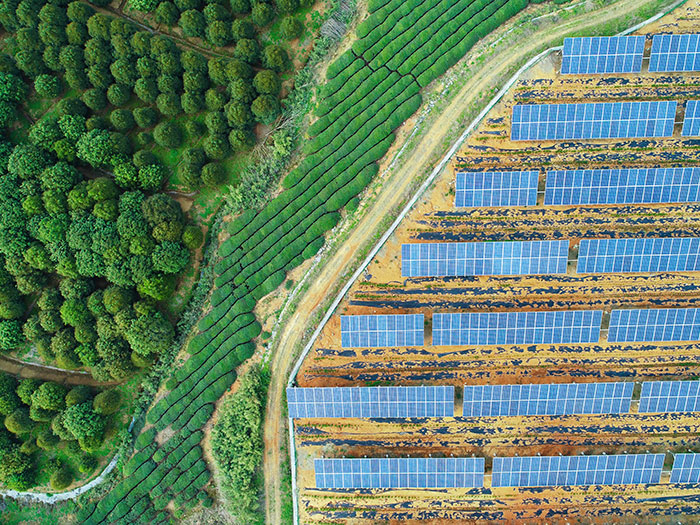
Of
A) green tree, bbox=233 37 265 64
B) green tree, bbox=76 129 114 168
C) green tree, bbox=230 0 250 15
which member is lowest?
green tree, bbox=76 129 114 168

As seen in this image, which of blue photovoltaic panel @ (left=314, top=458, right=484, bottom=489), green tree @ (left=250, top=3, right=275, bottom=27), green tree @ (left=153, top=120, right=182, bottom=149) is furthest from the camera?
green tree @ (left=153, top=120, right=182, bottom=149)

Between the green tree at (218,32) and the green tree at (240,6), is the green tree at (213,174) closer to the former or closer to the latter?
the green tree at (218,32)

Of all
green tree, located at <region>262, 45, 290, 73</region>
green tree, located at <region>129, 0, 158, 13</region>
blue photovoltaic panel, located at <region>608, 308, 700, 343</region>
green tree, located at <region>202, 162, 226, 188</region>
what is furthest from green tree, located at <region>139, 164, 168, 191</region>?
blue photovoltaic panel, located at <region>608, 308, 700, 343</region>

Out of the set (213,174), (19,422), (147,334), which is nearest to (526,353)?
(213,174)

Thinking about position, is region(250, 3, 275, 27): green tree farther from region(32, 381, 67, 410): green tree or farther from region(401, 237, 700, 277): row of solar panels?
region(32, 381, 67, 410): green tree

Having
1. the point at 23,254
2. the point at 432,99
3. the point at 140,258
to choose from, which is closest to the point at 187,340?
the point at 140,258

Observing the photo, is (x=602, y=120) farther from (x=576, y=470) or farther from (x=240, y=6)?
(x=240, y=6)

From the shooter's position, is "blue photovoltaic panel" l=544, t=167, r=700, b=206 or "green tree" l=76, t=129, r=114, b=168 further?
"green tree" l=76, t=129, r=114, b=168

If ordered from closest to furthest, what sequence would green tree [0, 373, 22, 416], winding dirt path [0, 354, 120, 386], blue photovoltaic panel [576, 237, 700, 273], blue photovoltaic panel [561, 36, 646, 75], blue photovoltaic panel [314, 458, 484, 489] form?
blue photovoltaic panel [561, 36, 646, 75], blue photovoltaic panel [576, 237, 700, 273], blue photovoltaic panel [314, 458, 484, 489], green tree [0, 373, 22, 416], winding dirt path [0, 354, 120, 386]
